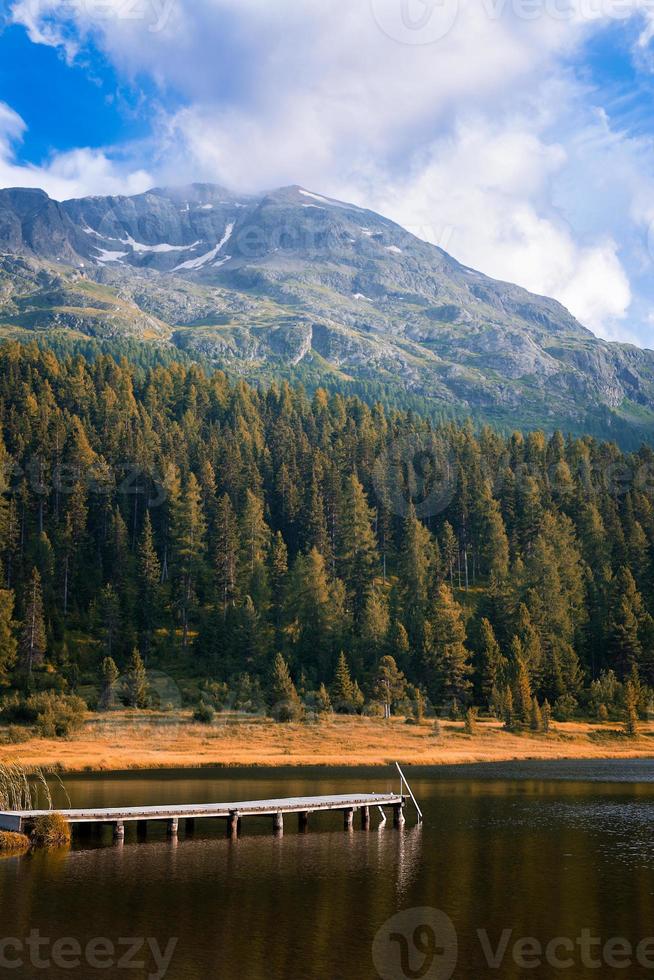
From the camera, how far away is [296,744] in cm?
10038

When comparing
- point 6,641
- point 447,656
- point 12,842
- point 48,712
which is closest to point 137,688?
point 48,712

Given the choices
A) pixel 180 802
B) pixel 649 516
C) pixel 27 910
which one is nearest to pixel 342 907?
pixel 27 910

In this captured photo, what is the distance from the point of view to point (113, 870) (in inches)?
1599

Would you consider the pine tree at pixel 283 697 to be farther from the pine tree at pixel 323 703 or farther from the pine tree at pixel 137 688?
the pine tree at pixel 137 688

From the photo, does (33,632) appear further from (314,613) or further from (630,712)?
(630,712)

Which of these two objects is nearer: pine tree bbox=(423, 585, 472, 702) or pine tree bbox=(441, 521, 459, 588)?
pine tree bbox=(423, 585, 472, 702)

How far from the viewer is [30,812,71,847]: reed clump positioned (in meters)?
46.7

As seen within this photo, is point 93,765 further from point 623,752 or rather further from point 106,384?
point 106,384

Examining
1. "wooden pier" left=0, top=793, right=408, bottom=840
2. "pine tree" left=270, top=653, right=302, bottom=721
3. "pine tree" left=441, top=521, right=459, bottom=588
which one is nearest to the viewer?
"wooden pier" left=0, top=793, right=408, bottom=840

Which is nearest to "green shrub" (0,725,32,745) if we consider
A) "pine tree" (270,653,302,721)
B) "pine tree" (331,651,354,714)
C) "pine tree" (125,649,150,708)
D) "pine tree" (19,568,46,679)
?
"pine tree" (125,649,150,708)

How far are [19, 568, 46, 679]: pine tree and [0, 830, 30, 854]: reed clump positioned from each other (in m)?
81.3

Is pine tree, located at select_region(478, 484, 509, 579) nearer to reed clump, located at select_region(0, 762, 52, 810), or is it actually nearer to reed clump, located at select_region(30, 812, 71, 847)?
reed clump, located at select_region(0, 762, 52, 810)

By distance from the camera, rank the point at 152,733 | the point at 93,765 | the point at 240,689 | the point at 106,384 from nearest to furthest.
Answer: the point at 93,765 → the point at 152,733 → the point at 240,689 → the point at 106,384

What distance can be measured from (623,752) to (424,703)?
26808mm
